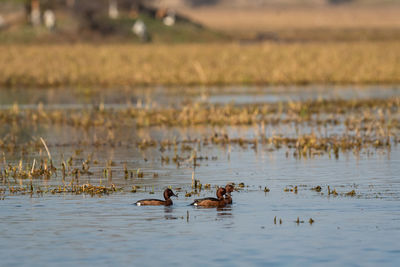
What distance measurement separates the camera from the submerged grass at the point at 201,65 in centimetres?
4538

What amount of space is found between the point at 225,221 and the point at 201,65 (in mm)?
35638

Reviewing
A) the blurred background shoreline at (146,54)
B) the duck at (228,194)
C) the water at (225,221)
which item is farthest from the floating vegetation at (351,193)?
the blurred background shoreline at (146,54)

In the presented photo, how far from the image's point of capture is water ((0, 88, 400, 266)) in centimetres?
1199

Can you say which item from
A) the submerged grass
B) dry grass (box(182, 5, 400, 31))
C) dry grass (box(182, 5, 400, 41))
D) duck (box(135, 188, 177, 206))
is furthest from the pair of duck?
dry grass (box(182, 5, 400, 31))

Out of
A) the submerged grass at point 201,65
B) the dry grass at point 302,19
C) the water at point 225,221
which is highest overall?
the dry grass at point 302,19

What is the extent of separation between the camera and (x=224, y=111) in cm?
2919

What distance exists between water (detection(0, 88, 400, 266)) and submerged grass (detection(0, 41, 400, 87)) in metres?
24.9

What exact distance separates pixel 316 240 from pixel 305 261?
3.94ft

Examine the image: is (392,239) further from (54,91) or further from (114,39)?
(114,39)

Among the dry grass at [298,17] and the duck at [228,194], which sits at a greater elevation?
the dry grass at [298,17]

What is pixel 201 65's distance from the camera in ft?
163

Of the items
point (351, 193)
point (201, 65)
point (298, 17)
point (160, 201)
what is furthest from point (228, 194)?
point (298, 17)

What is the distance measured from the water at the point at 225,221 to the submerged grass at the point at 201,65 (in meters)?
24.9

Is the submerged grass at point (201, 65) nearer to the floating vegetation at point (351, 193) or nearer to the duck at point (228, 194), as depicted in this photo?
the floating vegetation at point (351, 193)
